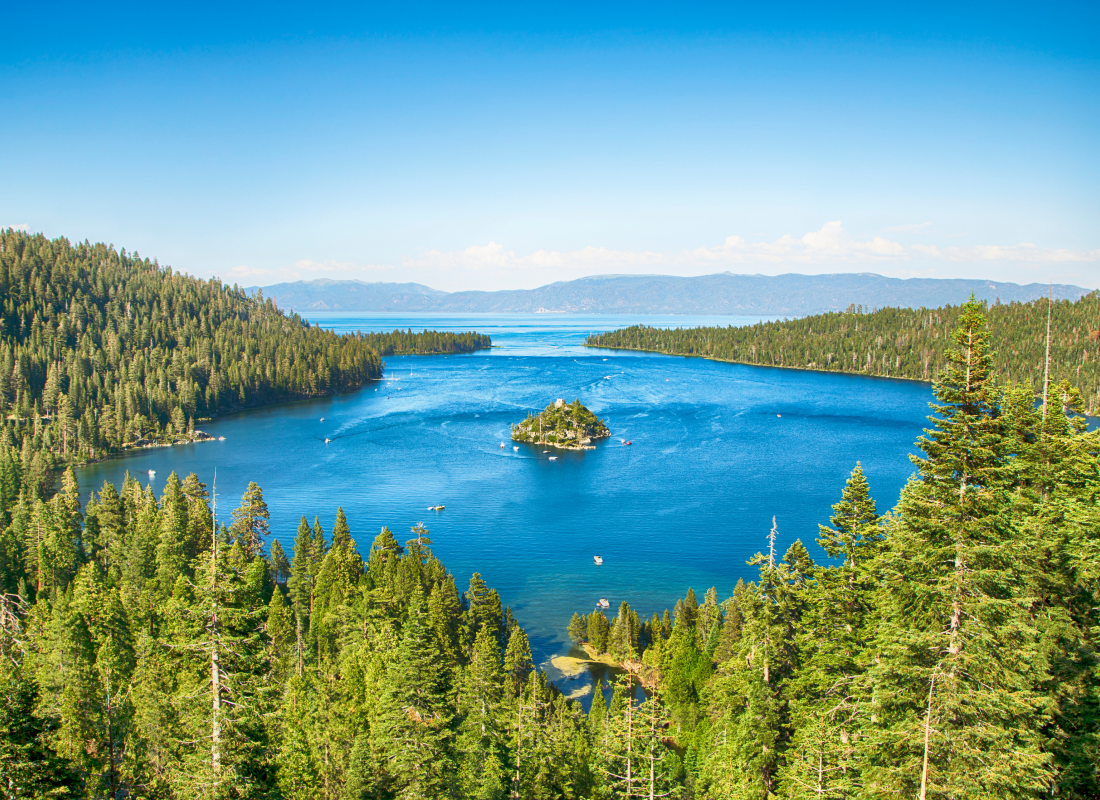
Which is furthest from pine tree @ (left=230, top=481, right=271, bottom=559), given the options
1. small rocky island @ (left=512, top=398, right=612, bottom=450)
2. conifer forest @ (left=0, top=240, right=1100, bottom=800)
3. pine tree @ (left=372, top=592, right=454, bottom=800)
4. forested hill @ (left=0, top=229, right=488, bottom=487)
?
small rocky island @ (left=512, top=398, right=612, bottom=450)

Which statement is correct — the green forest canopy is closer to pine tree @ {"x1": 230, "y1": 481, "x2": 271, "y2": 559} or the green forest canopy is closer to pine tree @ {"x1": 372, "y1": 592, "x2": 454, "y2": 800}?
pine tree @ {"x1": 372, "y1": 592, "x2": 454, "y2": 800}

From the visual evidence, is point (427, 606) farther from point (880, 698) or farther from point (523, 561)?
point (880, 698)

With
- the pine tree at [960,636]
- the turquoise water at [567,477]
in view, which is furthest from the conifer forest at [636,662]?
the turquoise water at [567,477]

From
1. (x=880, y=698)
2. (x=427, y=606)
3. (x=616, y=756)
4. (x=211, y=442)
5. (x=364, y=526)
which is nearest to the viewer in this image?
(x=880, y=698)

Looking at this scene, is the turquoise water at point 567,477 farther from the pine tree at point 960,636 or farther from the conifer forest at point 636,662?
the pine tree at point 960,636

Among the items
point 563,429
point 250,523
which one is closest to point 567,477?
point 563,429

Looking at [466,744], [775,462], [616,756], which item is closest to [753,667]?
[616,756]
